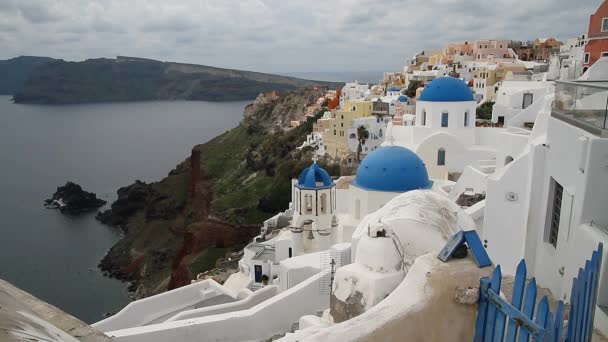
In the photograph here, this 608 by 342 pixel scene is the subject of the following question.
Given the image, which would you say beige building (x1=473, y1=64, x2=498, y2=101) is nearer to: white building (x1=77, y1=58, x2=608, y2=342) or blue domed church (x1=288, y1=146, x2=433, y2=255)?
blue domed church (x1=288, y1=146, x2=433, y2=255)

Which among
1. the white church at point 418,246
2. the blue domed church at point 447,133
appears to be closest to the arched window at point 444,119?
the blue domed church at point 447,133

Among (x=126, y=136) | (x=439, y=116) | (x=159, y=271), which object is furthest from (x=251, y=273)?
(x=126, y=136)

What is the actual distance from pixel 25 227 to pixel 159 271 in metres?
22.3

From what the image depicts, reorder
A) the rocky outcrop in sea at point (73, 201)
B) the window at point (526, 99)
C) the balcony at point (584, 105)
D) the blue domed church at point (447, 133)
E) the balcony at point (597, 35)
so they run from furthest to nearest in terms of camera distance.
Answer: the rocky outcrop in sea at point (73, 201) → the window at point (526, 99) → the blue domed church at point (447, 133) → the balcony at point (597, 35) → the balcony at point (584, 105)

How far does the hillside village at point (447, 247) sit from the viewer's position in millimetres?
3764

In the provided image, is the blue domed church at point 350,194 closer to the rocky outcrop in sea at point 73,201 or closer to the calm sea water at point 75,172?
the calm sea water at point 75,172

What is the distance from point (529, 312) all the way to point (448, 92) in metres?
18.8

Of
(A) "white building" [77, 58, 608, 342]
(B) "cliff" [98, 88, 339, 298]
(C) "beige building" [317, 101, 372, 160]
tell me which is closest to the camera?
(A) "white building" [77, 58, 608, 342]

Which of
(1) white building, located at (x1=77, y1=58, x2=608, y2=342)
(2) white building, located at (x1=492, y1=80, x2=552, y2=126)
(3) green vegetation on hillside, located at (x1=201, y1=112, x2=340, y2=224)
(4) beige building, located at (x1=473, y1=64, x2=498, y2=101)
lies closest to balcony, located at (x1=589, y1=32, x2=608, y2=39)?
(2) white building, located at (x1=492, y1=80, x2=552, y2=126)

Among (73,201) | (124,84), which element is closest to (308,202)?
(73,201)

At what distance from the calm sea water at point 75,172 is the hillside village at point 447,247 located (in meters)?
21.3

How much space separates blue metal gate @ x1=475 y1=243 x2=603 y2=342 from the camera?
3009 millimetres

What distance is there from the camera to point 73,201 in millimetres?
53500

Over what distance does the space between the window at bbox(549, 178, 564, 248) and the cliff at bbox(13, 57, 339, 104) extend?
168 m
